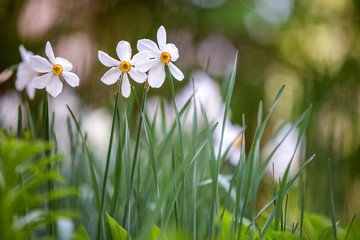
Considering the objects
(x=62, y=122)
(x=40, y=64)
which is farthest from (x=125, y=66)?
(x=62, y=122)

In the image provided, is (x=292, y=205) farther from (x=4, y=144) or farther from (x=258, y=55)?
(x=258, y=55)

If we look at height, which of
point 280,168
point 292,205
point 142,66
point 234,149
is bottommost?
point 292,205

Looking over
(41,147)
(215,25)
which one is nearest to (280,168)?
(41,147)

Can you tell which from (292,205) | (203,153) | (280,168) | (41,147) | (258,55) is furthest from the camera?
(258,55)

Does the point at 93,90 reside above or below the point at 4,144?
below

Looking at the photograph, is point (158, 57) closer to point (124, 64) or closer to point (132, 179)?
point (124, 64)

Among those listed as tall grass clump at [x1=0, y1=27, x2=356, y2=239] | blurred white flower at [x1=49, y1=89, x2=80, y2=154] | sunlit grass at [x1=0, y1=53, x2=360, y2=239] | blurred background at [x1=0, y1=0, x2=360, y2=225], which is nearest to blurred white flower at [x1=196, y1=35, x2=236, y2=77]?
blurred background at [x1=0, y1=0, x2=360, y2=225]

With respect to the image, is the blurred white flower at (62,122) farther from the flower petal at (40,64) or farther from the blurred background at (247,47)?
the flower petal at (40,64)

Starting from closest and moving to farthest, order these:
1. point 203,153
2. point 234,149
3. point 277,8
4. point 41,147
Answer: point 41,147, point 203,153, point 234,149, point 277,8
